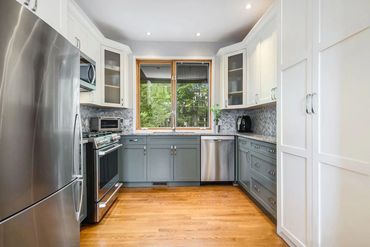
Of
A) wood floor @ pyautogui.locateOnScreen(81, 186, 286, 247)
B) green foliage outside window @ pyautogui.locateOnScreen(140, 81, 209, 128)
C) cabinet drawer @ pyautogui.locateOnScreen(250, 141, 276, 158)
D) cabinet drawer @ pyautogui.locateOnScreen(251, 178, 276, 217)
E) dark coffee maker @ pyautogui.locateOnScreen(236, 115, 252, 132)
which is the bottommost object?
wood floor @ pyautogui.locateOnScreen(81, 186, 286, 247)

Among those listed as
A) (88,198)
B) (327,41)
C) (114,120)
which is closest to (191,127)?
(114,120)

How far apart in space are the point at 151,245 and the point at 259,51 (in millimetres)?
2832

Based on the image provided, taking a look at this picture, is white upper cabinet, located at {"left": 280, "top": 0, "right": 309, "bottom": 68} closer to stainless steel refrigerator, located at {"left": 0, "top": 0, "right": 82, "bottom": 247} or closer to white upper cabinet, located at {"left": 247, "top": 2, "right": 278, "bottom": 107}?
white upper cabinet, located at {"left": 247, "top": 2, "right": 278, "bottom": 107}

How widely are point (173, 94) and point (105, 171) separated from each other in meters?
2.15

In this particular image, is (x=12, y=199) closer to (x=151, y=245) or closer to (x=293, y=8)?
(x=151, y=245)

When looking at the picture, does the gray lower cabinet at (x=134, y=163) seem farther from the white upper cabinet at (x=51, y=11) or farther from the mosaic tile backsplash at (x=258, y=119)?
the white upper cabinet at (x=51, y=11)

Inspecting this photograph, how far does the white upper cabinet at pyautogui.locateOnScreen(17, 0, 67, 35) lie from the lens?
1.32 meters

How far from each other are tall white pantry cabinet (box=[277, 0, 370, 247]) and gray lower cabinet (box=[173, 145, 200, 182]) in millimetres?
1878

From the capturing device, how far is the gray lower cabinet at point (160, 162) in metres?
3.77

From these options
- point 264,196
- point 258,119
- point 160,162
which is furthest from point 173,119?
point 264,196

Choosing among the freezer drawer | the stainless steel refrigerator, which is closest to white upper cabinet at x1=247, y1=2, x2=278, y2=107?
the stainless steel refrigerator

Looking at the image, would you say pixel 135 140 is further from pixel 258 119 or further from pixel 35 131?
pixel 35 131

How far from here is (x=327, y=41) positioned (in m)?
1.40

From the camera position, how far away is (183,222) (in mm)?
2439
